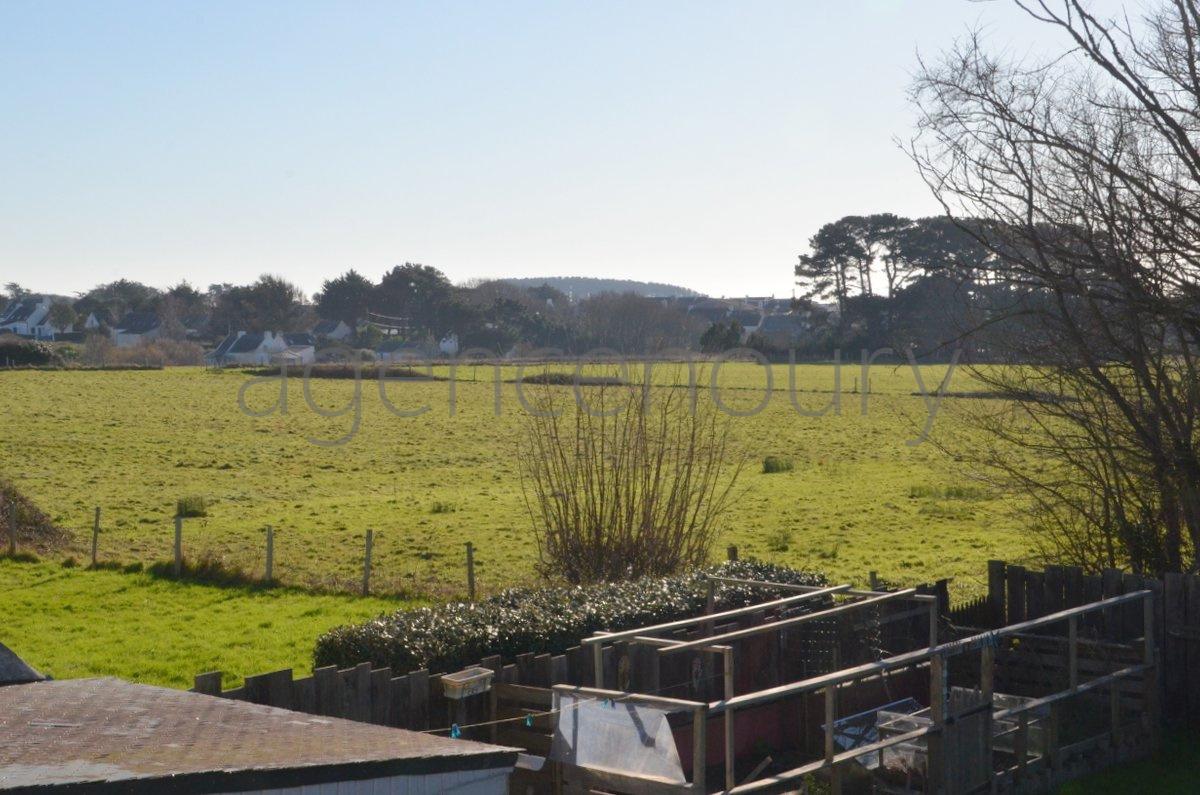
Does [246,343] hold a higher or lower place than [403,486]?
higher

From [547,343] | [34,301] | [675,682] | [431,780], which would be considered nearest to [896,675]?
[675,682]

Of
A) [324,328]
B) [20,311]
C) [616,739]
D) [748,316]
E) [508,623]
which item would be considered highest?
[20,311]

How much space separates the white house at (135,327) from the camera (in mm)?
136250

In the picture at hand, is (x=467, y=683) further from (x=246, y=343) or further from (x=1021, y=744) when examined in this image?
(x=246, y=343)

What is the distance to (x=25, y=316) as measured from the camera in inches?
5989

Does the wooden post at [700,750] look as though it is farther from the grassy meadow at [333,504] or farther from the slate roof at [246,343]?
the slate roof at [246,343]

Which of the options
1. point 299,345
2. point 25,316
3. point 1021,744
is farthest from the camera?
point 25,316

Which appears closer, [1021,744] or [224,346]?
[1021,744]

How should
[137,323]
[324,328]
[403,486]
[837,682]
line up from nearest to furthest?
[837,682] < [403,486] < [324,328] < [137,323]

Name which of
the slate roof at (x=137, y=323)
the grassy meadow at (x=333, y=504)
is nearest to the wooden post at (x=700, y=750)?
the grassy meadow at (x=333, y=504)

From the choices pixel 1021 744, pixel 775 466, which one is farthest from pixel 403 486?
pixel 1021 744

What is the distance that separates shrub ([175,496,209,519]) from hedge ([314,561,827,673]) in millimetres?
18182

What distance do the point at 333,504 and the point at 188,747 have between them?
26.5 meters

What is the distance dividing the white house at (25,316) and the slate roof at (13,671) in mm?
147403
